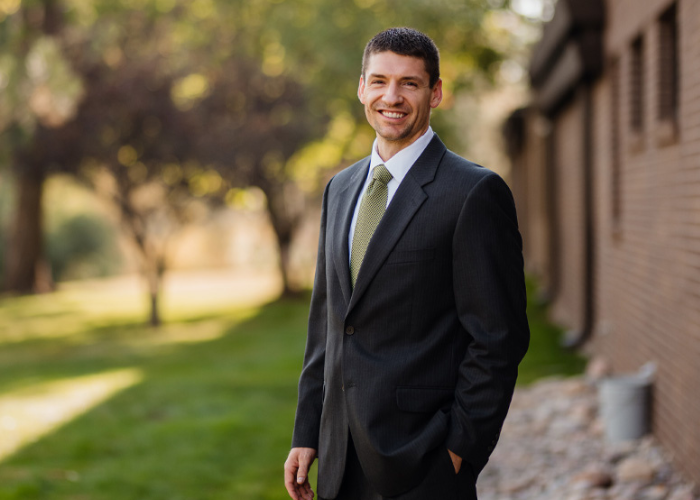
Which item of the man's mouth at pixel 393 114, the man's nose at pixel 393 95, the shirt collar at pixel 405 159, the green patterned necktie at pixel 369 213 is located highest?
the man's nose at pixel 393 95

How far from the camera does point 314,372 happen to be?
2662 mm

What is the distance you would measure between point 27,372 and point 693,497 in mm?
10295

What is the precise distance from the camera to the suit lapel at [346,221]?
2.39 m

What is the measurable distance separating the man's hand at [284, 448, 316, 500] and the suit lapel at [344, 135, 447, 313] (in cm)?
56

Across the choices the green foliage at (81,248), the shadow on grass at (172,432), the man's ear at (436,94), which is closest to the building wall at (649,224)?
the shadow on grass at (172,432)

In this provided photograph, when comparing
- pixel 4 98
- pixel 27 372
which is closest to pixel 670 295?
pixel 27 372

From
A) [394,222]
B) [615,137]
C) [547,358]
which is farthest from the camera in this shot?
[547,358]

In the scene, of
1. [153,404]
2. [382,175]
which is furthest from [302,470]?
[153,404]

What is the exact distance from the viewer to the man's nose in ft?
7.61

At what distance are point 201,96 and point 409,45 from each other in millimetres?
16258

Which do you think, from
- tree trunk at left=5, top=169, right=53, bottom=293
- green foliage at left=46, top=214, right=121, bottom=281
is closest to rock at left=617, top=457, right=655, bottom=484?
tree trunk at left=5, top=169, right=53, bottom=293

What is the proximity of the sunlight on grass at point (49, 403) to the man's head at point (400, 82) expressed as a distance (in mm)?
6021

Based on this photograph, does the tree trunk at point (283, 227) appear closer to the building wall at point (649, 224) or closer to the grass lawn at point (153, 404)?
the grass lawn at point (153, 404)

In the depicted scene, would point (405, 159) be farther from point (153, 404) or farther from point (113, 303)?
point (113, 303)
